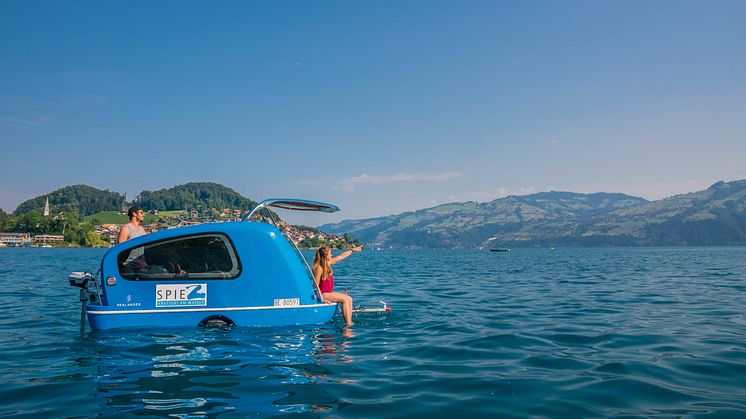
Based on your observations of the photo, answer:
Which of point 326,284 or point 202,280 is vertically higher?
point 202,280

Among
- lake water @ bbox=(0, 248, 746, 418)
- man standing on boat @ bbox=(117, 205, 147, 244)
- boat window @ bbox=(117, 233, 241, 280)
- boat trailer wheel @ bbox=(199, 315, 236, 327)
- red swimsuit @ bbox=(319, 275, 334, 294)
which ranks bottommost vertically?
lake water @ bbox=(0, 248, 746, 418)

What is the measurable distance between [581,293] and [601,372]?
12231mm

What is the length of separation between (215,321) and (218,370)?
2.71m

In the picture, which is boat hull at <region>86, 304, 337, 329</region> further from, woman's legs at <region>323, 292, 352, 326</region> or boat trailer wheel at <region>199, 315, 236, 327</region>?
woman's legs at <region>323, 292, 352, 326</region>

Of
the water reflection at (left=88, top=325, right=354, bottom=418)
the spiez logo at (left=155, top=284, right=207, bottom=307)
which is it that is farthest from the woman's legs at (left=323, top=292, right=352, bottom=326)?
the spiez logo at (left=155, top=284, right=207, bottom=307)

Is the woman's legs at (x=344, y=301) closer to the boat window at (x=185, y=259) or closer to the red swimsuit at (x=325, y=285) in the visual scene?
the red swimsuit at (x=325, y=285)

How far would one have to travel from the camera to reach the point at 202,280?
9.15 meters

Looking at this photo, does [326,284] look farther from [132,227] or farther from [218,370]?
[218,370]

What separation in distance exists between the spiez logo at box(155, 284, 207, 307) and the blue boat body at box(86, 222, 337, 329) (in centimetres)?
2

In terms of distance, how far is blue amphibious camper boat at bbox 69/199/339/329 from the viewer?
8977 millimetres

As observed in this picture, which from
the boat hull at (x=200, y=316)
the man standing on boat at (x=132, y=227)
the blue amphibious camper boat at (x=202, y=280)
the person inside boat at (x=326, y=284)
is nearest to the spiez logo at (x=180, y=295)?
the blue amphibious camper boat at (x=202, y=280)

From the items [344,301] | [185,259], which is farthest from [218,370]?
[344,301]

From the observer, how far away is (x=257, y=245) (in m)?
9.34

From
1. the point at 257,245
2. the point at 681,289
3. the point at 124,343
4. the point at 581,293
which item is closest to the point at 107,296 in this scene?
the point at 124,343
